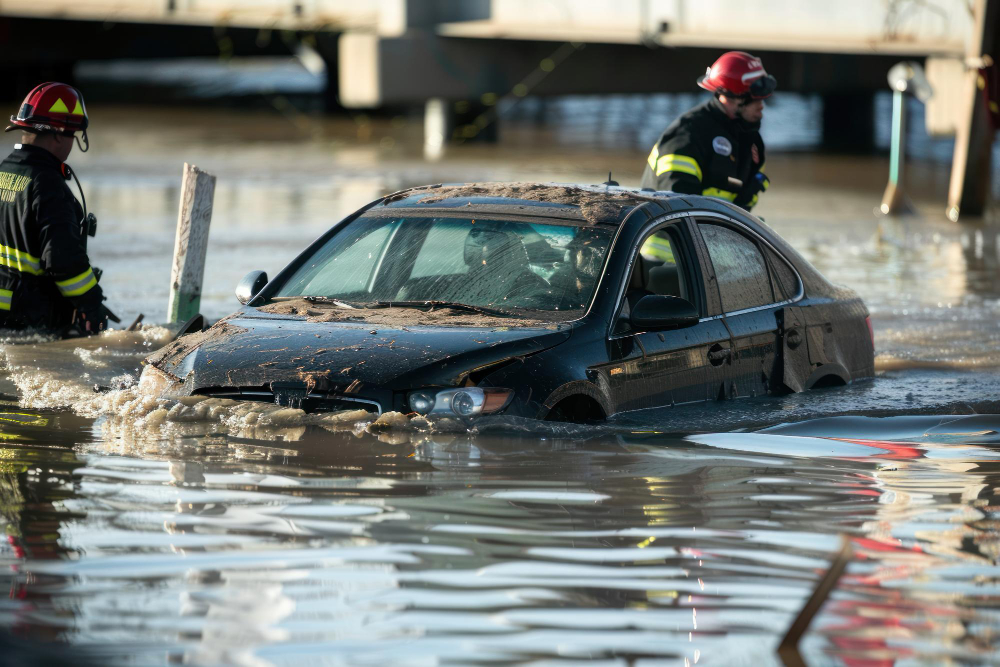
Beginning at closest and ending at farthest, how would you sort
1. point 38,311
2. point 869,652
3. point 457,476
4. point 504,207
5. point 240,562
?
point 869,652, point 240,562, point 457,476, point 504,207, point 38,311

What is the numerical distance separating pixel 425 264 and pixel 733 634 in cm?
338

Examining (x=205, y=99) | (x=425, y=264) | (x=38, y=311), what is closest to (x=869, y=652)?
(x=425, y=264)

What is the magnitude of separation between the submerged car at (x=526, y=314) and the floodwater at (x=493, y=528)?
0.13 meters

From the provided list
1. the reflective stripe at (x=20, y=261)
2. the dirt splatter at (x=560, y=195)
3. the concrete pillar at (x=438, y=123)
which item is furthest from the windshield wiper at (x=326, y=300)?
the concrete pillar at (x=438, y=123)

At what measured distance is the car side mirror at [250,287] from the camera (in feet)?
24.5

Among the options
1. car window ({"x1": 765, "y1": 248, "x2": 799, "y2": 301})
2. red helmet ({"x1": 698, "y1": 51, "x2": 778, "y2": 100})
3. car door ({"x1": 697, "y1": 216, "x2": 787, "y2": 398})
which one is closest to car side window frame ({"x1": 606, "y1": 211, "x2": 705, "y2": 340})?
car door ({"x1": 697, "y1": 216, "x2": 787, "y2": 398})

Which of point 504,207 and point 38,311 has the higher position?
point 504,207

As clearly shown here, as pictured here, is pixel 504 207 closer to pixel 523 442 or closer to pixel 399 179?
pixel 523 442

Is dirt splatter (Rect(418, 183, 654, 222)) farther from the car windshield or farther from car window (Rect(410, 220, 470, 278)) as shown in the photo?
car window (Rect(410, 220, 470, 278))

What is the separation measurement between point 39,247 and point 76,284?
268 millimetres

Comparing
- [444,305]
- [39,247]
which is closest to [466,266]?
[444,305]

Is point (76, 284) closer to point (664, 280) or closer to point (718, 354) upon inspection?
point (664, 280)

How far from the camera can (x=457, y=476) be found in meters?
5.98

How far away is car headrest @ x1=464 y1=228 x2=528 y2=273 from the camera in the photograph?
Result: 7148 millimetres
